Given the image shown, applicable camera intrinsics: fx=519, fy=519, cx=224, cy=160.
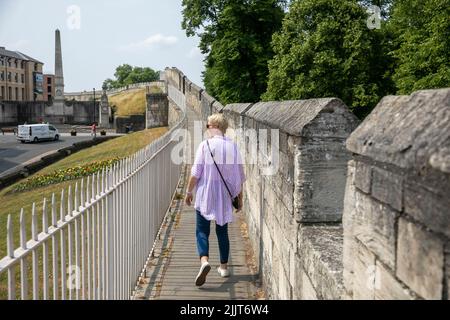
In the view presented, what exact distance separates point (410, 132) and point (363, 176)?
16.6 inches

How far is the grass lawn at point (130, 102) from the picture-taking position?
80625mm

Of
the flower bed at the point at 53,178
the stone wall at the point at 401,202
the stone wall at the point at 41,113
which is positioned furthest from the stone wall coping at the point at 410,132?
the stone wall at the point at 41,113

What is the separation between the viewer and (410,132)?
5.37 ft

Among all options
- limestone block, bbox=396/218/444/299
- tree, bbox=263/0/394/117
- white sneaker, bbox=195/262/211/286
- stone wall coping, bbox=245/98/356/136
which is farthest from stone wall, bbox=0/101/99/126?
limestone block, bbox=396/218/444/299

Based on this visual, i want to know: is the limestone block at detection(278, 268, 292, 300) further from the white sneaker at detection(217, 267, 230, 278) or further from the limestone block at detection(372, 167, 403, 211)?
the limestone block at detection(372, 167, 403, 211)

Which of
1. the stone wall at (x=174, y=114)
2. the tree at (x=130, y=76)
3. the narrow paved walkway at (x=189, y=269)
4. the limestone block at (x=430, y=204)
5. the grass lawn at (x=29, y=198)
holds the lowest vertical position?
the grass lawn at (x=29, y=198)

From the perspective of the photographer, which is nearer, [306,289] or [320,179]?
[306,289]

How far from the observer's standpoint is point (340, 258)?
8.81 ft

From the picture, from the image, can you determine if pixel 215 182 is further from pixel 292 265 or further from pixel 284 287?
pixel 292 265

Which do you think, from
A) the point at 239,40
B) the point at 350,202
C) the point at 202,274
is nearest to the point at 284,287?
the point at 202,274

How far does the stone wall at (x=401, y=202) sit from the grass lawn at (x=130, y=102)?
7750cm

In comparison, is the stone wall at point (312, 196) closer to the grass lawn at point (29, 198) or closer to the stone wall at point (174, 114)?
the grass lawn at point (29, 198)

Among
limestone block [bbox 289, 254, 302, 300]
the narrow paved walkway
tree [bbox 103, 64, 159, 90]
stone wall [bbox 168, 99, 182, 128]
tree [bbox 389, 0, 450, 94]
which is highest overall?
tree [bbox 103, 64, 159, 90]

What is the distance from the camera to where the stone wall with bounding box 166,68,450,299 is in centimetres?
143
